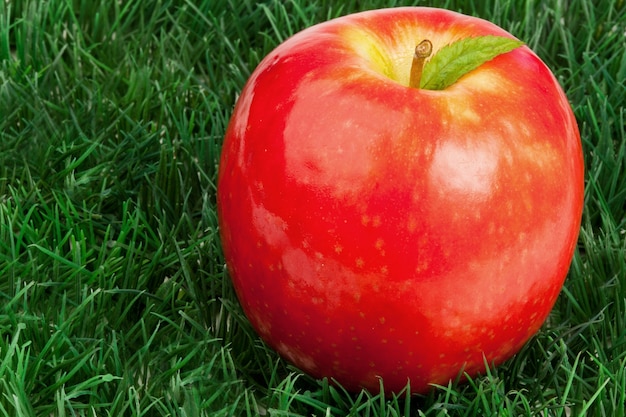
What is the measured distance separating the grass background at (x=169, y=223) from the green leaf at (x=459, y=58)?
0.55 metres

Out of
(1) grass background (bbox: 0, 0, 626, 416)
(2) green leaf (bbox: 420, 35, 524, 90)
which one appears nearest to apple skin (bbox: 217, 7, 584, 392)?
(2) green leaf (bbox: 420, 35, 524, 90)

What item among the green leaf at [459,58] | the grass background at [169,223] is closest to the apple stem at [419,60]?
the green leaf at [459,58]

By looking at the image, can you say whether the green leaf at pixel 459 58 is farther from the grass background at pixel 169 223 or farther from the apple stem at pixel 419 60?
the grass background at pixel 169 223

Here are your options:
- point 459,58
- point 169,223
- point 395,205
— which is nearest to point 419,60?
point 459,58

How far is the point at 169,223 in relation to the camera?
2.37 metres

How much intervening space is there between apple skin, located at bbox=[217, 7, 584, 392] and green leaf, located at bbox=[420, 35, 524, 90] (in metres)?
0.02

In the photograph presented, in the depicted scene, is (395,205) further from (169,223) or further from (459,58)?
(169,223)

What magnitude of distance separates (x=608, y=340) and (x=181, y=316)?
35.8 inches

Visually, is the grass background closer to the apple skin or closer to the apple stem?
the apple skin

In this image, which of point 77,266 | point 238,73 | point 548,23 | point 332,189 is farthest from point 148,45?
point 332,189

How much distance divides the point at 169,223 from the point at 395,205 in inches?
35.1

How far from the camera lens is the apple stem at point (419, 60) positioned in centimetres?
168

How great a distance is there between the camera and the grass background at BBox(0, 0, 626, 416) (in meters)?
1.91

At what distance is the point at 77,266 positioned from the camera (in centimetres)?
211
